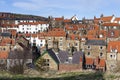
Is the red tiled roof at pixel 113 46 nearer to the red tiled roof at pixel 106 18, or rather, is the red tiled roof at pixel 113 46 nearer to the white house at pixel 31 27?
the red tiled roof at pixel 106 18

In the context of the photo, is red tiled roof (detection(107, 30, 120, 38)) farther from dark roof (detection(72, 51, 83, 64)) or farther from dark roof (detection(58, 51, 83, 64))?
dark roof (detection(58, 51, 83, 64))

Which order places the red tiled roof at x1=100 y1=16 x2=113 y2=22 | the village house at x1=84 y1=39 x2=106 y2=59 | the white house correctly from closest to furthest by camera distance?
1. the village house at x1=84 y1=39 x2=106 y2=59
2. the red tiled roof at x1=100 y1=16 x2=113 y2=22
3. the white house

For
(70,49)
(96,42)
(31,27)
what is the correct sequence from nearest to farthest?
1. (96,42)
2. (70,49)
3. (31,27)

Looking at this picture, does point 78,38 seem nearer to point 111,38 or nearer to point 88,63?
point 111,38

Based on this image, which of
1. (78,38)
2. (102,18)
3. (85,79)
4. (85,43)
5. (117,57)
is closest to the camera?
(85,79)

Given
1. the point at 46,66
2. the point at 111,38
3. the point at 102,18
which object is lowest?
the point at 46,66

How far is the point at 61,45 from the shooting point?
5244 centimetres

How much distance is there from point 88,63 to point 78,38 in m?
10.4

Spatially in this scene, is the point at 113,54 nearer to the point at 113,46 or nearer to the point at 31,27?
the point at 113,46

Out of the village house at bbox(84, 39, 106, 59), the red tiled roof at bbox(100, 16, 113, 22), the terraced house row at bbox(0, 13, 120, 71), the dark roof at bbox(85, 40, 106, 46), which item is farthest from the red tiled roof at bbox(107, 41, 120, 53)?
the red tiled roof at bbox(100, 16, 113, 22)

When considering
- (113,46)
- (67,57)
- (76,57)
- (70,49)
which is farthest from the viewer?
(70,49)

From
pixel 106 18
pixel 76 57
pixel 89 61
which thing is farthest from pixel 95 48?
pixel 106 18

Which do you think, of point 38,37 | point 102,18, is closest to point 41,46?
point 38,37

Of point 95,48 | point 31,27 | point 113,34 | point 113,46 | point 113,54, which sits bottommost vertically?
point 113,54
